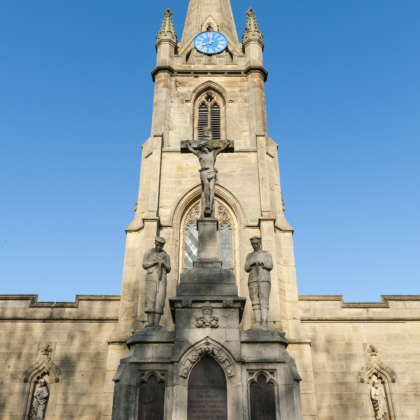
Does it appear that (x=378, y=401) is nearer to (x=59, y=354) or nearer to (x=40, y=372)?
(x=59, y=354)

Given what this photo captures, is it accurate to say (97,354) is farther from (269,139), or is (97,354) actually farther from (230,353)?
(269,139)

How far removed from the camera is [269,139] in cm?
2077

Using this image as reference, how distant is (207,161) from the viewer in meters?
10.5

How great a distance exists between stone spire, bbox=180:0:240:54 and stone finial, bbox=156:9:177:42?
4.18 feet

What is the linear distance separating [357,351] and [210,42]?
16.9 m

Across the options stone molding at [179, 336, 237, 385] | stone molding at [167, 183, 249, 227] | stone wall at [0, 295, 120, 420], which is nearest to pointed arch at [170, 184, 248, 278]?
stone molding at [167, 183, 249, 227]

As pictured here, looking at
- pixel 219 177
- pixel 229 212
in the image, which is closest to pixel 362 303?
pixel 229 212

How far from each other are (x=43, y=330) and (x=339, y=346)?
429 inches

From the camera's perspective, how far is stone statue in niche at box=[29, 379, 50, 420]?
1529 centimetres

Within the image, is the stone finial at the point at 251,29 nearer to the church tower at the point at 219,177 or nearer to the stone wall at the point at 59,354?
the church tower at the point at 219,177

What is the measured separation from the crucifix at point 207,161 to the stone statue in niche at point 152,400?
3.74m

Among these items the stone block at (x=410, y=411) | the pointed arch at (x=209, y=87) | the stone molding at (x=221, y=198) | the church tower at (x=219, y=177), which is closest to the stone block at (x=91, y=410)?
the church tower at (x=219, y=177)

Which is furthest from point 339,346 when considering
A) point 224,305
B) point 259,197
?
point 224,305

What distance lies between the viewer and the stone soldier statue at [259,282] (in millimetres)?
9344
